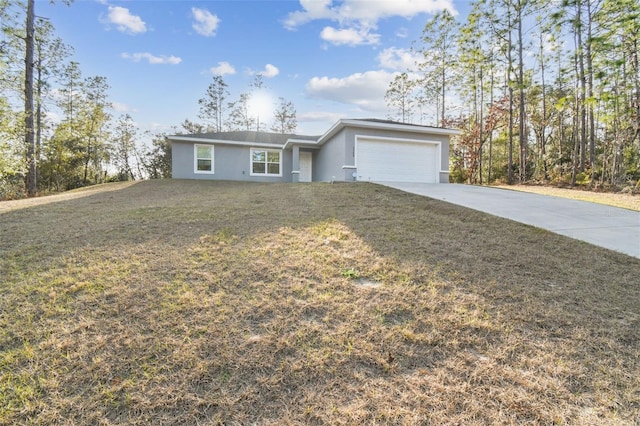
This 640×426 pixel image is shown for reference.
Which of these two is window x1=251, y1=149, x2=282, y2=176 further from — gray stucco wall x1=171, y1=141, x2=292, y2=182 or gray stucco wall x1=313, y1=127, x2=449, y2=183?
gray stucco wall x1=313, y1=127, x2=449, y2=183

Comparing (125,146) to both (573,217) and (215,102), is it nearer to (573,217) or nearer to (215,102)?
(215,102)

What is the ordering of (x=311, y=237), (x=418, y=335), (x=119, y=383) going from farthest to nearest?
1. (x=311, y=237)
2. (x=418, y=335)
3. (x=119, y=383)

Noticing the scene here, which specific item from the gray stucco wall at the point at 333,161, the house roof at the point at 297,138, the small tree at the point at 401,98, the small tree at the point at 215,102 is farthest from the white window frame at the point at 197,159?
the small tree at the point at 401,98

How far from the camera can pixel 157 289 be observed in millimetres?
3045

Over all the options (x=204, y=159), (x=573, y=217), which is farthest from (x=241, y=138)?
(x=573, y=217)

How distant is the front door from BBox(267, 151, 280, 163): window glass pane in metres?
1.26

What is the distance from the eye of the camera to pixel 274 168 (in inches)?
639

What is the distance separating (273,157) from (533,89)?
17.2 m

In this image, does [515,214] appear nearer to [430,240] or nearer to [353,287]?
[430,240]

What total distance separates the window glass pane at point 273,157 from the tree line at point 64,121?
5.29 meters

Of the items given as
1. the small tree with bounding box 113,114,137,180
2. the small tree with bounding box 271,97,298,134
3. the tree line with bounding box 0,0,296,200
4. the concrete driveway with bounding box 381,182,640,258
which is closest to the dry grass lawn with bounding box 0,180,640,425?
the concrete driveway with bounding box 381,182,640,258

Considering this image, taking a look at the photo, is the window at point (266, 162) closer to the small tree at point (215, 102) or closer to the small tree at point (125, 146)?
the small tree at point (125, 146)

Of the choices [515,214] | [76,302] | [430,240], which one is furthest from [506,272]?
[76,302]

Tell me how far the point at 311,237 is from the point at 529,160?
1986cm
